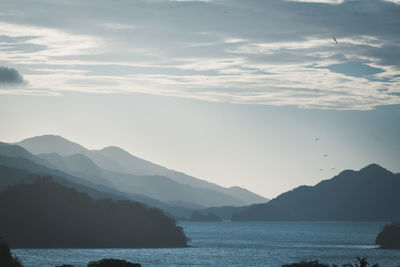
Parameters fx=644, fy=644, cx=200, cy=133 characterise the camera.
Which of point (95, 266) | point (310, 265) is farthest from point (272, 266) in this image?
point (95, 266)

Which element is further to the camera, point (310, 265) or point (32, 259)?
point (32, 259)

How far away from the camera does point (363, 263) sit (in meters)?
73.1

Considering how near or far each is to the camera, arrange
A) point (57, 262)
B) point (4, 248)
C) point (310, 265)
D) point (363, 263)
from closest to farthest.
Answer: point (363, 263)
point (310, 265)
point (4, 248)
point (57, 262)

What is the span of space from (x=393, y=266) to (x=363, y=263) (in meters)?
132

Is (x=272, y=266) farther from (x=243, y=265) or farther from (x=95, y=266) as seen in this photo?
(x=95, y=266)

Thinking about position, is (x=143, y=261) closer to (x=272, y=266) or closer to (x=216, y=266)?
(x=216, y=266)

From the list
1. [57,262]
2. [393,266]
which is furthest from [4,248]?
[393,266]

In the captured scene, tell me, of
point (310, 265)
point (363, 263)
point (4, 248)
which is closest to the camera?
point (363, 263)

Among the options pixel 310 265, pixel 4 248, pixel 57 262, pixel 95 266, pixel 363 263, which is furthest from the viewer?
pixel 57 262

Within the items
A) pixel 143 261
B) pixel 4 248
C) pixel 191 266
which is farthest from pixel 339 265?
pixel 4 248

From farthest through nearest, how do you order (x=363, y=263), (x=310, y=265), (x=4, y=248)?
(x=4, y=248) → (x=310, y=265) → (x=363, y=263)

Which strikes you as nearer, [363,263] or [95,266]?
[363,263]

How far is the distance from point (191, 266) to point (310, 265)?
100 m

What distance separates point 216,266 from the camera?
195 m
